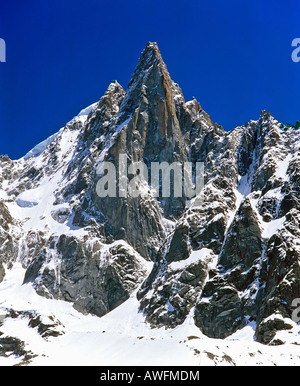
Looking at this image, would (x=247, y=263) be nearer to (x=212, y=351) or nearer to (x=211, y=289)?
(x=211, y=289)

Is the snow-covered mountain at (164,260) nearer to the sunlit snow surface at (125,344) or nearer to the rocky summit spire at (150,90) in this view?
the sunlit snow surface at (125,344)

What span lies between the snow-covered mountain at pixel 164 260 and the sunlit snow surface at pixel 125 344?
0.36 meters

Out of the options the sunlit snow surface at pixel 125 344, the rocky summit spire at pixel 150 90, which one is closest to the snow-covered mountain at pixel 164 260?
the sunlit snow surface at pixel 125 344

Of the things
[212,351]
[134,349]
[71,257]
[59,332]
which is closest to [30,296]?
[71,257]

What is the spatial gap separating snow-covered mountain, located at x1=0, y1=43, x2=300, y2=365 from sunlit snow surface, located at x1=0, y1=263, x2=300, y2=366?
361 millimetres

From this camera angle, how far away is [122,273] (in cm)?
15775

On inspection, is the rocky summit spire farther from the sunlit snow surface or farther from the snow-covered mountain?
the sunlit snow surface

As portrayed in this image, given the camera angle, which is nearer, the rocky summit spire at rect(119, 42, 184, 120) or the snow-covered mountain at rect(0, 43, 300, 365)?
the snow-covered mountain at rect(0, 43, 300, 365)

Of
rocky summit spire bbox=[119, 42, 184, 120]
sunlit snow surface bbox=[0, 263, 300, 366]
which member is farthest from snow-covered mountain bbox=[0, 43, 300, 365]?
rocky summit spire bbox=[119, 42, 184, 120]

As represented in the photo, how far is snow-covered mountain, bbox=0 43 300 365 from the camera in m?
105

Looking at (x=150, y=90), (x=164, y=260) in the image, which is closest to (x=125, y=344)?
(x=164, y=260)

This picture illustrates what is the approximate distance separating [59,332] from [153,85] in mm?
101194

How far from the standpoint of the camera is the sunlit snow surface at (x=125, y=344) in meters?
83.9

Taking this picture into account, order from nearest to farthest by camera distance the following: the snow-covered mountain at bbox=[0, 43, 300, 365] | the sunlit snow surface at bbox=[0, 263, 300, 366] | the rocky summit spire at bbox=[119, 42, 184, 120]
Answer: the sunlit snow surface at bbox=[0, 263, 300, 366] → the snow-covered mountain at bbox=[0, 43, 300, 365] → the rocky summit spire at bbox=[119, 42, 184, 120]
